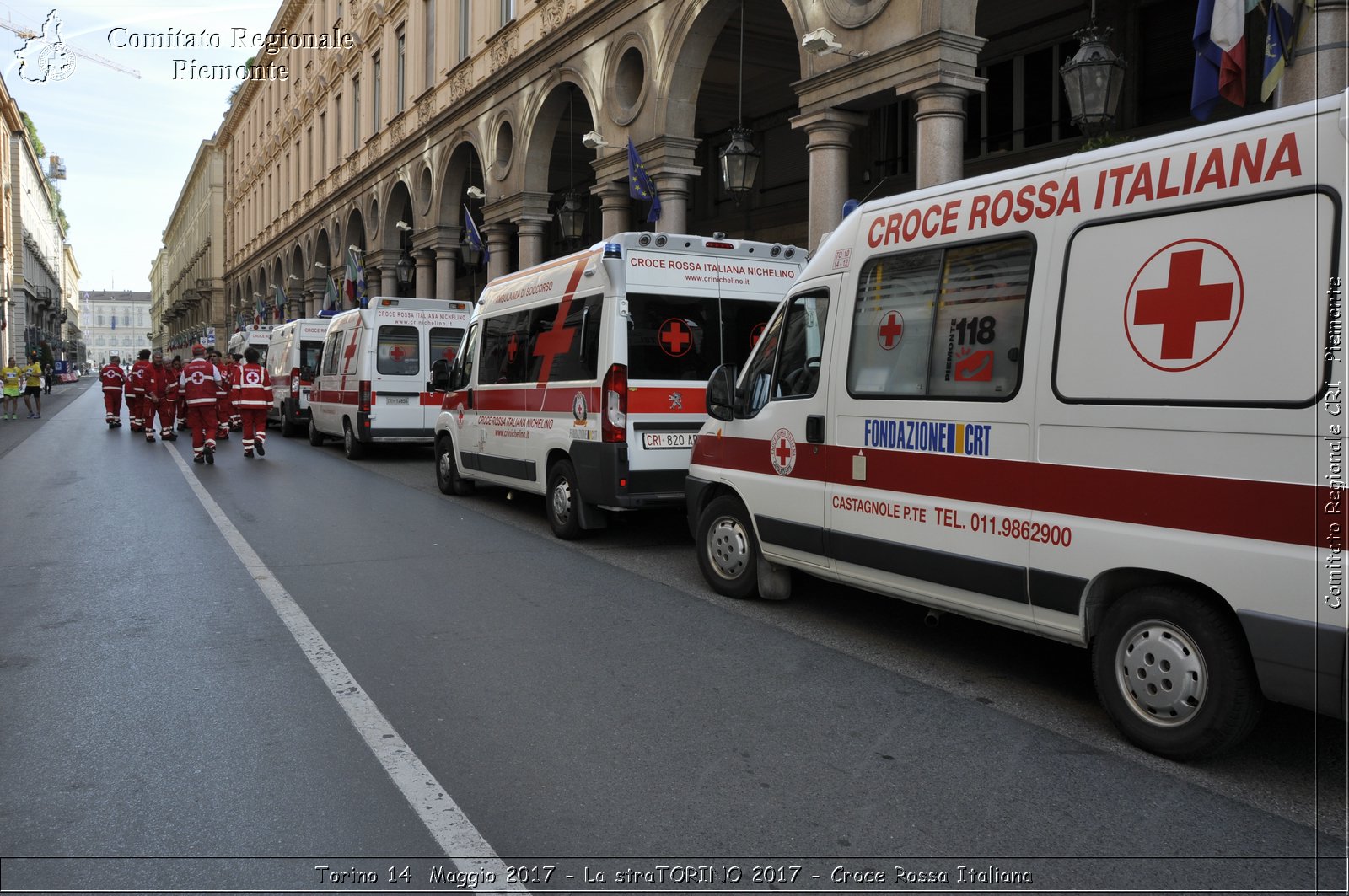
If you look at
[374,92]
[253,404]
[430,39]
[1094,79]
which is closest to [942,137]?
[1094,79]

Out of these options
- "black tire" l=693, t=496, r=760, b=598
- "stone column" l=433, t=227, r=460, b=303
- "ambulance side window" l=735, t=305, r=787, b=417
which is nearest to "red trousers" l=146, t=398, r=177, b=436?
"stone column" l=433, t=227, r=460, b=303

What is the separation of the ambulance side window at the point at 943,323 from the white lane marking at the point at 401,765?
3.00 meters

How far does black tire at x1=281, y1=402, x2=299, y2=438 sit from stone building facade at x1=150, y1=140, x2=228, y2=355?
175ft

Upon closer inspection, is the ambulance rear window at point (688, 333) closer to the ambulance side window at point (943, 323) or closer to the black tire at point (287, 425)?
the ambulance side window at point (943, 323)

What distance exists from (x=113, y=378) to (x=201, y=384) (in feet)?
36.9

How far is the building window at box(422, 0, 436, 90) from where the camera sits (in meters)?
29.0

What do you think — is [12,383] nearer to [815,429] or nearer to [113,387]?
[113,387]

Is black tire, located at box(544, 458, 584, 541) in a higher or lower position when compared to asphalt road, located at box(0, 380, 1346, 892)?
higher

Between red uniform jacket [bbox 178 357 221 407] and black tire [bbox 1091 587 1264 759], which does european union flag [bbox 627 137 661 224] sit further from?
black tire [bbox 1091 587 1264 759]

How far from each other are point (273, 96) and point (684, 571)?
5479 cm

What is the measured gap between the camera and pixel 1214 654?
399cm

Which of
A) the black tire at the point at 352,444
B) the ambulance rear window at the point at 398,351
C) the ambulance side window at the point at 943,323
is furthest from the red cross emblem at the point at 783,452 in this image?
the black tire at the point at 352,444

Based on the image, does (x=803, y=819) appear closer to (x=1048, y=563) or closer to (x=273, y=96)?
(x=1048, y=563)

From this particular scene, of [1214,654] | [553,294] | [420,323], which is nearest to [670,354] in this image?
[553,294]
